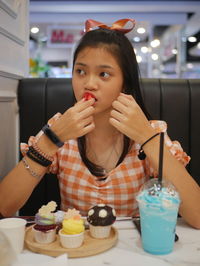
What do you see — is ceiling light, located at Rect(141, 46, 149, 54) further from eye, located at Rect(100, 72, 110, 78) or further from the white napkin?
the white napkin

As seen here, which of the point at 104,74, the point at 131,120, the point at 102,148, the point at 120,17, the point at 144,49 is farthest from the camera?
the point at 144,49

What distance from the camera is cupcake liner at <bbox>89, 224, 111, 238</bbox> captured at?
3.20 ft

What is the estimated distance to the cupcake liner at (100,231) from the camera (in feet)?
3.20

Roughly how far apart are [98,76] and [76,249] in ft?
2.24

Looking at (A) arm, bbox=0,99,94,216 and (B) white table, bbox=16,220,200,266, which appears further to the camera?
(A) arm, bbox=0,99,94,216

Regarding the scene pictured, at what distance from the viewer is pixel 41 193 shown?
1938 millimetres

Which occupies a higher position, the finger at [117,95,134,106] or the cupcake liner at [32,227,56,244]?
the finger at [117,95,134,106]

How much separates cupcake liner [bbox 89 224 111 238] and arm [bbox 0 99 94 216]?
1.28 ft

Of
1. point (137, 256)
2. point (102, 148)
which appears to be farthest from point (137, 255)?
point (102, 148)

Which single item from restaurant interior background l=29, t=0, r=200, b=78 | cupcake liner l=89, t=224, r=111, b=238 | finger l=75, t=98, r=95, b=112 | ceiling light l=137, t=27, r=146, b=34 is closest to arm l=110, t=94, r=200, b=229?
finger l=75, t=98, r=95, b=112

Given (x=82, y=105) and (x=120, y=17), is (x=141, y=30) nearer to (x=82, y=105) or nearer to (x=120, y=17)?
(x=120, y=17)

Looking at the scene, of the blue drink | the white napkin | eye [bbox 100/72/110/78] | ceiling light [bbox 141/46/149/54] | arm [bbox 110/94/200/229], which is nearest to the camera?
the white napkin

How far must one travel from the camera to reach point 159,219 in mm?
902

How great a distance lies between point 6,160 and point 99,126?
0.61 m
